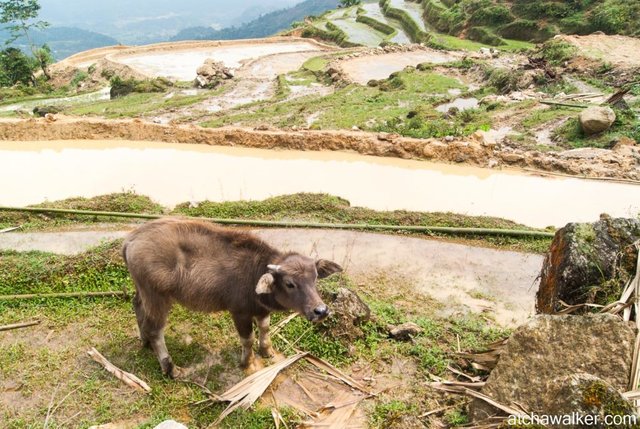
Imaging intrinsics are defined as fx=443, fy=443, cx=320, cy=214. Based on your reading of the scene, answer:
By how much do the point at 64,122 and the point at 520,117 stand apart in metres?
15.5

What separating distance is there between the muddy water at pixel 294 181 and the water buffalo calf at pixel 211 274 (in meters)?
5.58

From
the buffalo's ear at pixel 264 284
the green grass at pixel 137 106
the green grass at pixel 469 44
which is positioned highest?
the green grass at pixel 469 44

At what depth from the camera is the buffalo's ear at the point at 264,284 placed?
4.36m

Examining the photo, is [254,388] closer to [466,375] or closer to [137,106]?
[466,375]

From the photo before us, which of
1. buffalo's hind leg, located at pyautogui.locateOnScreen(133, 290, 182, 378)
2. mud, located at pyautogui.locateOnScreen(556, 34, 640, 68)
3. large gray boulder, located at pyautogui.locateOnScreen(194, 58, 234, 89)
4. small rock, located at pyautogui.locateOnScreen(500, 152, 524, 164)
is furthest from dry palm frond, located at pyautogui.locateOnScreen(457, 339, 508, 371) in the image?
large gray boulder, located at pyautogui.locateOnScreen(194, 58, 234, 89)

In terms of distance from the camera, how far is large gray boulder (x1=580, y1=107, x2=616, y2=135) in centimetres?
1270

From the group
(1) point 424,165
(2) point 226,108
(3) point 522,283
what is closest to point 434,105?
(1) point 424,165

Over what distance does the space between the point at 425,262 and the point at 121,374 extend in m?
4.95

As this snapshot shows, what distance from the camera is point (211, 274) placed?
4.83 meters

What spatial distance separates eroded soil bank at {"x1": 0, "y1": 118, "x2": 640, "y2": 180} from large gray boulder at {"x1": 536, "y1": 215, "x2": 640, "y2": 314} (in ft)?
22.7

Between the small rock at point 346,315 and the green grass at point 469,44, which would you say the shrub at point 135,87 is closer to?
the green grass at point 469,44

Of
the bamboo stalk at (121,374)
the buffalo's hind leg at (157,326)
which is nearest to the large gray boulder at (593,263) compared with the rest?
the buffalo's hind leg at (157,326)

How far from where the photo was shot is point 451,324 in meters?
6.06

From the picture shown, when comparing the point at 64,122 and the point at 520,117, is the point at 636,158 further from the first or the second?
the point at 64,122
